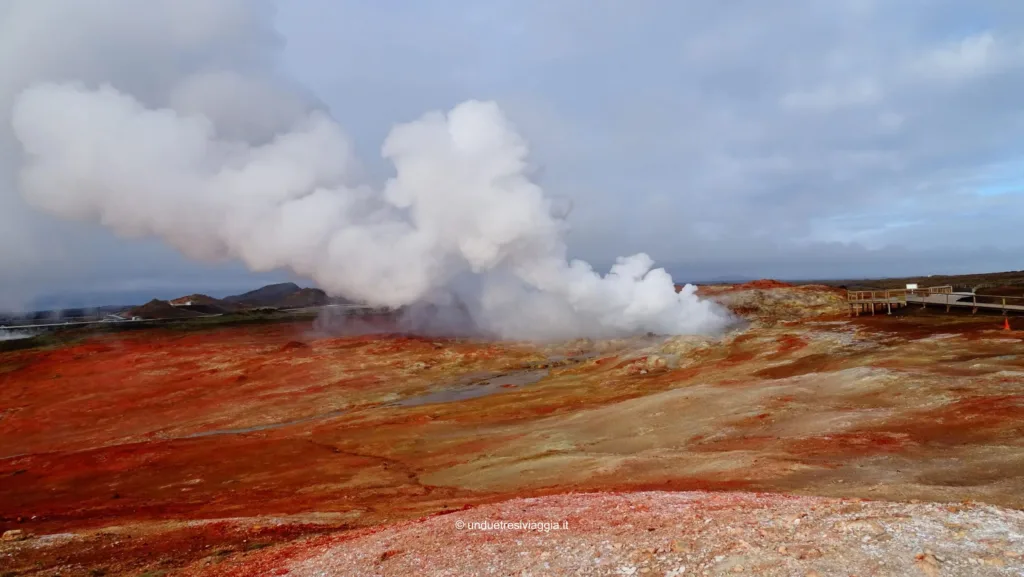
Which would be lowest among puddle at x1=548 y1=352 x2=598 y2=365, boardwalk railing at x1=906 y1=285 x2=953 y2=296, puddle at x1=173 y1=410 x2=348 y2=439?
puddle at x1=173 y1=410 x2=348 y2=439

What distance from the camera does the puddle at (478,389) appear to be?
3462 centimetres

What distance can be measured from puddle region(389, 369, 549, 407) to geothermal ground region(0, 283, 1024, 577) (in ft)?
1.23

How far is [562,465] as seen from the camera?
1702 cm

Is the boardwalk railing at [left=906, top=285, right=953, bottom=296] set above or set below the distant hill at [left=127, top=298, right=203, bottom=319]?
below

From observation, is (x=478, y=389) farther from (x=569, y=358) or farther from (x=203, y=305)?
(x=203, y=305)

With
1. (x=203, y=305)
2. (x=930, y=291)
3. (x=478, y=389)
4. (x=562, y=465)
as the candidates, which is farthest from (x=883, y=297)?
(x=203, y=305)

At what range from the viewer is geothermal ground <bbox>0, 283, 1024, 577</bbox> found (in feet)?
27.0

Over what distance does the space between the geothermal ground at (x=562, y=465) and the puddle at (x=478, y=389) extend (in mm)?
373

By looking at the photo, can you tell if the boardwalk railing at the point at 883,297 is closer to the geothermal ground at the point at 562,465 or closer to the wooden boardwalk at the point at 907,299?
the wooden boardwalk at the point at 907,299

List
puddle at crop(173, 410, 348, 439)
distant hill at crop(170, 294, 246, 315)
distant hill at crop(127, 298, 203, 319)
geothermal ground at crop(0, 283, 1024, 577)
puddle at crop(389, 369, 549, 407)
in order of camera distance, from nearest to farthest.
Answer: geothermal ground at crop(0, 283, 1024, 577), puddle at crop(173, 410, 348, 439), puddle at crop(389, 369, 549, 407), distant hill at crop(127, 298, 203, 319), distant hill at crop(170, 294, 246, 315)

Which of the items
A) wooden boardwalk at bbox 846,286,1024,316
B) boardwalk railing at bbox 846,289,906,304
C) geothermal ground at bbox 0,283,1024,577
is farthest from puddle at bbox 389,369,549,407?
boardwalk railing at bbox 846,289,906,304

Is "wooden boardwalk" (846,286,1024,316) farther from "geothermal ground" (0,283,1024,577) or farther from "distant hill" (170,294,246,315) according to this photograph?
"distant hill" (170,294,246,315)

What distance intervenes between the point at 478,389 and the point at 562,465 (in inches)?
834

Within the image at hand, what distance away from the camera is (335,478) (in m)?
19.2
